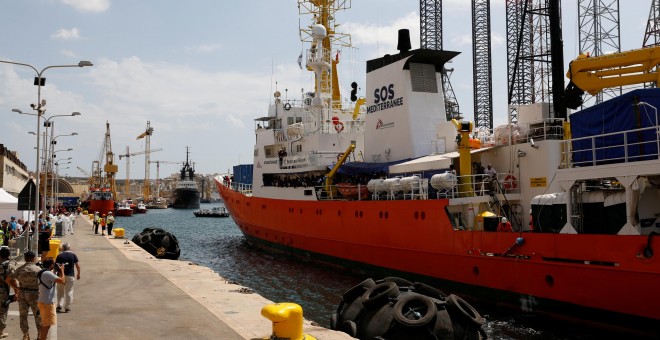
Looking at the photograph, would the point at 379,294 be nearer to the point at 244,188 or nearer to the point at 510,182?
the point at 510,182

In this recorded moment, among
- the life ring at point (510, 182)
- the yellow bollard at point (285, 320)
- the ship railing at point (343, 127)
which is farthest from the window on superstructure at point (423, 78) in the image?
Result: the yellow bollard at point (285, 320)

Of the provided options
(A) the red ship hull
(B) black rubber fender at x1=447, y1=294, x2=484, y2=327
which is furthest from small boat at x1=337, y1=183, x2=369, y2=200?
(B) black rubber fender at x1=447, y1=294, x2=484, y2=327

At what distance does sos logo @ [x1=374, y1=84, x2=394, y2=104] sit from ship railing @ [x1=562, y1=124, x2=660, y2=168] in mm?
9619

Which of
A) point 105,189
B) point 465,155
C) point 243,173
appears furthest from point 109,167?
point 465,155

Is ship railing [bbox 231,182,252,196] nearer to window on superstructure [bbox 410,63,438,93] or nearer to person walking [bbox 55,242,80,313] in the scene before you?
window on superstructure [bbox 410,63,438,93]

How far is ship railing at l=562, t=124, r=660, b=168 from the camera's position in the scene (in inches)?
499

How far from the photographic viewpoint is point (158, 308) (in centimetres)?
1174

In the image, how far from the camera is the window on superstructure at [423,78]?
22719mm

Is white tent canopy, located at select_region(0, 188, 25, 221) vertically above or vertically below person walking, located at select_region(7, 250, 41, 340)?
above

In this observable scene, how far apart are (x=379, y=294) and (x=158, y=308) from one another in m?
4.77

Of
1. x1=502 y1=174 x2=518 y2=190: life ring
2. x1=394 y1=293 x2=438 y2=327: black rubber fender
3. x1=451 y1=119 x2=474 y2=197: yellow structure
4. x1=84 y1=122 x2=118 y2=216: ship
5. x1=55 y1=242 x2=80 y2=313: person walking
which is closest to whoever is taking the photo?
x1=394 y1=293 x2=438 y2=327: black rubber fender

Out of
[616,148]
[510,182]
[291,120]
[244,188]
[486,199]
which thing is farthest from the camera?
[244,188]

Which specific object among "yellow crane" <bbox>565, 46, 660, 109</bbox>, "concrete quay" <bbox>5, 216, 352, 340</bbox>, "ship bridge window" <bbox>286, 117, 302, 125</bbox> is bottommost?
"concrete quay" <bbox>5, 216, 352, 340</bbox>

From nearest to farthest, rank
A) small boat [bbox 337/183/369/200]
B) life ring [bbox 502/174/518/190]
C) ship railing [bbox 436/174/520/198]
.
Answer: ship railing [bbox 436/174/520/198] → life ring [bbox 502/174/518/190] → small boat [bbox 337/183/369/200]
